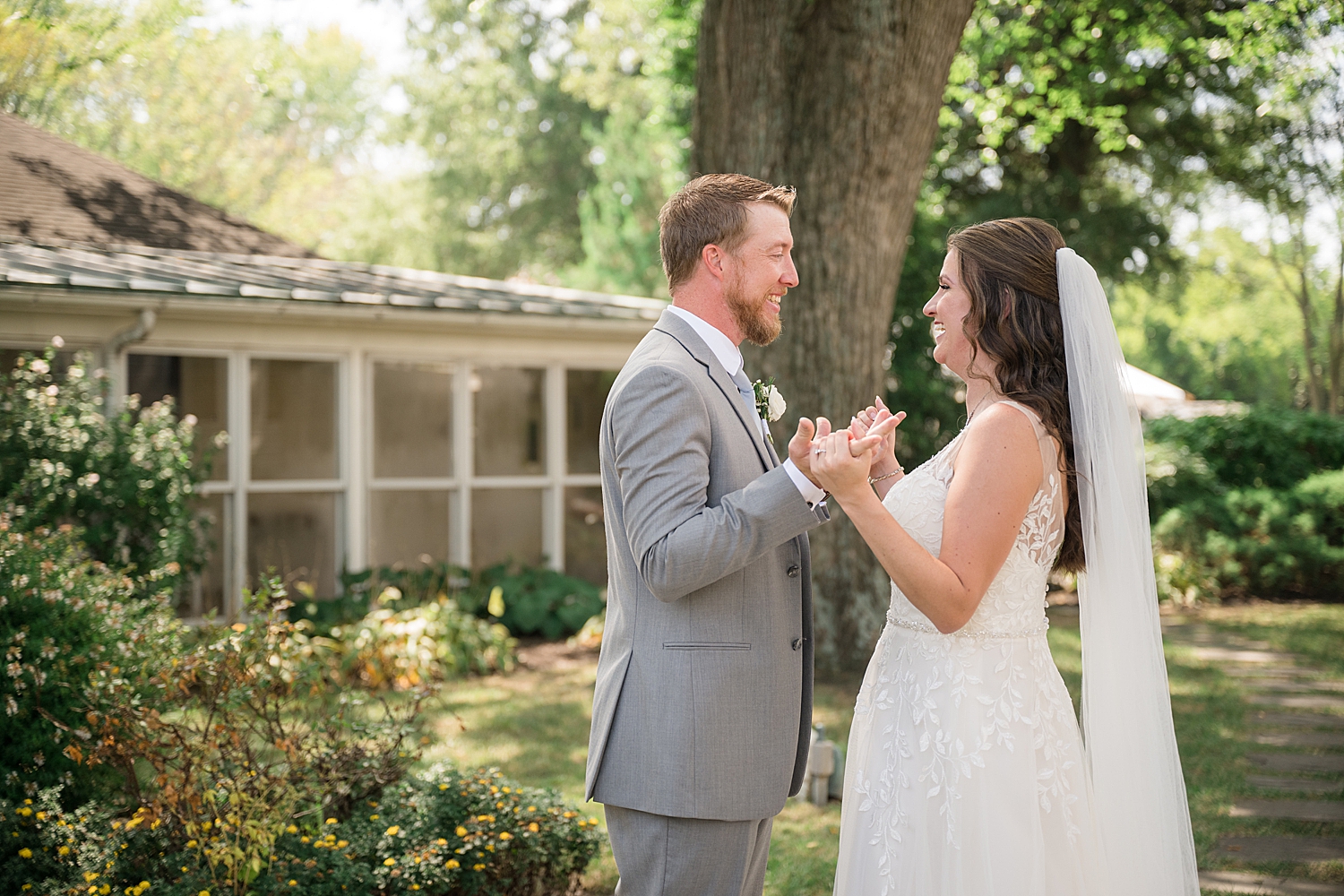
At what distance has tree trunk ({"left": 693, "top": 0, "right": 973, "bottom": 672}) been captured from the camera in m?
7.37

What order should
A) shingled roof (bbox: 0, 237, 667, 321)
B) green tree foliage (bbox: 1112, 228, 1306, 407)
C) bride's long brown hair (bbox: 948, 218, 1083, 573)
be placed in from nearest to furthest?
bride's long brown hair (bbox: 948, 218, 1083, 573)
shingled roof (bbox: 0, 237, 667, 321)
green tree foliage (bbox: 1112, 228, 1306, 407)

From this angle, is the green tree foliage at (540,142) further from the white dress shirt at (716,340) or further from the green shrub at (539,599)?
the white dress shirt at (716,340)

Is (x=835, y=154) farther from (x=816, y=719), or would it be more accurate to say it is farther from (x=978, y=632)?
(x=978, y=632)

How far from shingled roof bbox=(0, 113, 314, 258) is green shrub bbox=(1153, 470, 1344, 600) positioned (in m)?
11.8

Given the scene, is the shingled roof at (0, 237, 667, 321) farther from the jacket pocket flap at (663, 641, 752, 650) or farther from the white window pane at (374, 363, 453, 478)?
the jacket pocket flap at (663, 641, 752, 650)

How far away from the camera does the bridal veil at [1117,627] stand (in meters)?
2.83

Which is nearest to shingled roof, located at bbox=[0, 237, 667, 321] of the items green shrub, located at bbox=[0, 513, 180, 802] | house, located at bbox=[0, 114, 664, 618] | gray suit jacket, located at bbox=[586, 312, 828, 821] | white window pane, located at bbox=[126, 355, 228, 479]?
house, located at bbox=[0, 114, 664, 618]

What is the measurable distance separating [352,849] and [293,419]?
22.9 feet

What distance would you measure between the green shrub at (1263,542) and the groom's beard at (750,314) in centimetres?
1207

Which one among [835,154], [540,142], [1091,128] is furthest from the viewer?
[540,142]

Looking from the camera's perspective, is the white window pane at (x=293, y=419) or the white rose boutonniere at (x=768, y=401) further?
the white window pane at (x=293, y=419)

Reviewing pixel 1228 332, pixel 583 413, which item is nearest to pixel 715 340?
pixel 583 413

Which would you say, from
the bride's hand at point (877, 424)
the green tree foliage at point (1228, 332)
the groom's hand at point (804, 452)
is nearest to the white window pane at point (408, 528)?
the bride's hand at point (877, 424)

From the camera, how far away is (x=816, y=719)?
707 cm
